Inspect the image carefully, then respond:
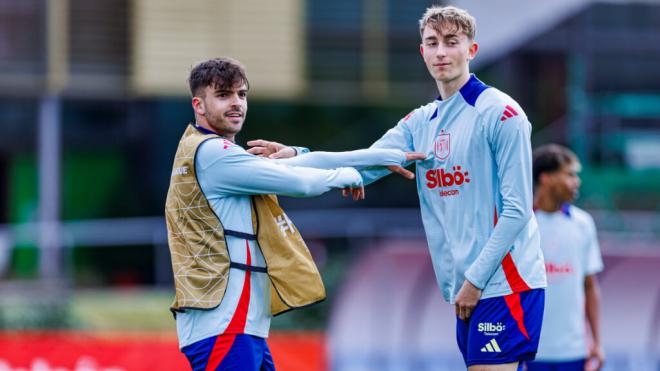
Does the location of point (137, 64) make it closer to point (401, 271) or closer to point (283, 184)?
point (401, 271)

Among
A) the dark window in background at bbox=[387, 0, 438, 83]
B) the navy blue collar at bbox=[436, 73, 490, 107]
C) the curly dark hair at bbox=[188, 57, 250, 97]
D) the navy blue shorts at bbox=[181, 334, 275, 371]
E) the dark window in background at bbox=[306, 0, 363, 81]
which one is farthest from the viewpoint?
the dark window in background at bbox=[387, 0, 438, 83]

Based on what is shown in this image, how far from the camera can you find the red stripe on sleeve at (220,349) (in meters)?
4.55

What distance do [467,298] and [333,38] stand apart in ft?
43.7

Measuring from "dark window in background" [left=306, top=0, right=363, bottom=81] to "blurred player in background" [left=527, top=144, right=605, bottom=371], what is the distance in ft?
36.2

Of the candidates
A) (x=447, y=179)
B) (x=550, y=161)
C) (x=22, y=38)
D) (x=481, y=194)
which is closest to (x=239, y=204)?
(x=447, y=179)

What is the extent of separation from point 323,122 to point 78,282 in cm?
531

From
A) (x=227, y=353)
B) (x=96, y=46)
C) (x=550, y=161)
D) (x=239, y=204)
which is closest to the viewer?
(x=227, y=353)

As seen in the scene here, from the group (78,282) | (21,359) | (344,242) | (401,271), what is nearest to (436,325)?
(401,271)

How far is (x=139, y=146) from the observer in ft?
56.2

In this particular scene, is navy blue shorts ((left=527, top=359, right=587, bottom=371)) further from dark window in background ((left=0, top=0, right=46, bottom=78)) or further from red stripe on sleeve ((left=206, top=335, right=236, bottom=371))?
dark window in background ((left=0, top=0, right=46, bottom=78))

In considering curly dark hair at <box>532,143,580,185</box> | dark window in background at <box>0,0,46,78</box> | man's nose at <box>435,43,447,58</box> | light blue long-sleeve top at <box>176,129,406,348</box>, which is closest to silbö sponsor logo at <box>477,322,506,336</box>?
light blue long-sleeve top at <box>176,129,406,348</box>

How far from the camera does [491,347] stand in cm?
468

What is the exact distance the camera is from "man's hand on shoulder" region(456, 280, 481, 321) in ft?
15.3

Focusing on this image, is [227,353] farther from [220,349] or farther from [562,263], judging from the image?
[562,263]
